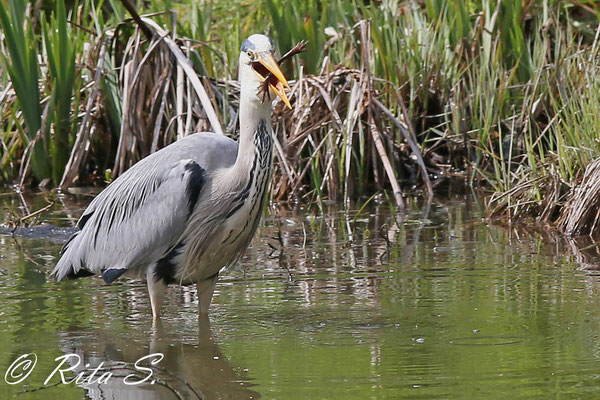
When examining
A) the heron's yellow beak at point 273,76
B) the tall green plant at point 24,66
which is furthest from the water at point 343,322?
the tall green plant at point 24,66

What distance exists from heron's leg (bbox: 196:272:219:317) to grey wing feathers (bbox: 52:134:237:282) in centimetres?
27

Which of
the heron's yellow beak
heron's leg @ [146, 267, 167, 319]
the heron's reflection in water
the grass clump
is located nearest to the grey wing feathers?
heron's leg @ [146, 267, 167, 319]

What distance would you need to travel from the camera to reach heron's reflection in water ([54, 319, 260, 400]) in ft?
14.4

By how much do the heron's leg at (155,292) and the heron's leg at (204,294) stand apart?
20 centimetres

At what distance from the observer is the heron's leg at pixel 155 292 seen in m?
5.64

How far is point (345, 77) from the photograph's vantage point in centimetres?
898

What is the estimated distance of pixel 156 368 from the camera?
4758mm

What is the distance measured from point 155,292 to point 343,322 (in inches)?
41.4

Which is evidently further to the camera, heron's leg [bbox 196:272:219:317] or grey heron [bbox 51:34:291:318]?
heron's leg [bbox 196:272:219:317]

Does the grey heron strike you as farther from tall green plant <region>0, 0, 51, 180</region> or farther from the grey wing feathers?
tall green plant <region>0, 0, 51, 180</region>

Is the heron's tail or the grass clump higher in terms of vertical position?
the grass clump

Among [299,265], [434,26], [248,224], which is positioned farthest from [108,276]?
[434,26]

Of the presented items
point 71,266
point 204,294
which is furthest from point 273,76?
point 71,266

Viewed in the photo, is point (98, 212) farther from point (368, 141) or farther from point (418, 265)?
point (368, 141)
